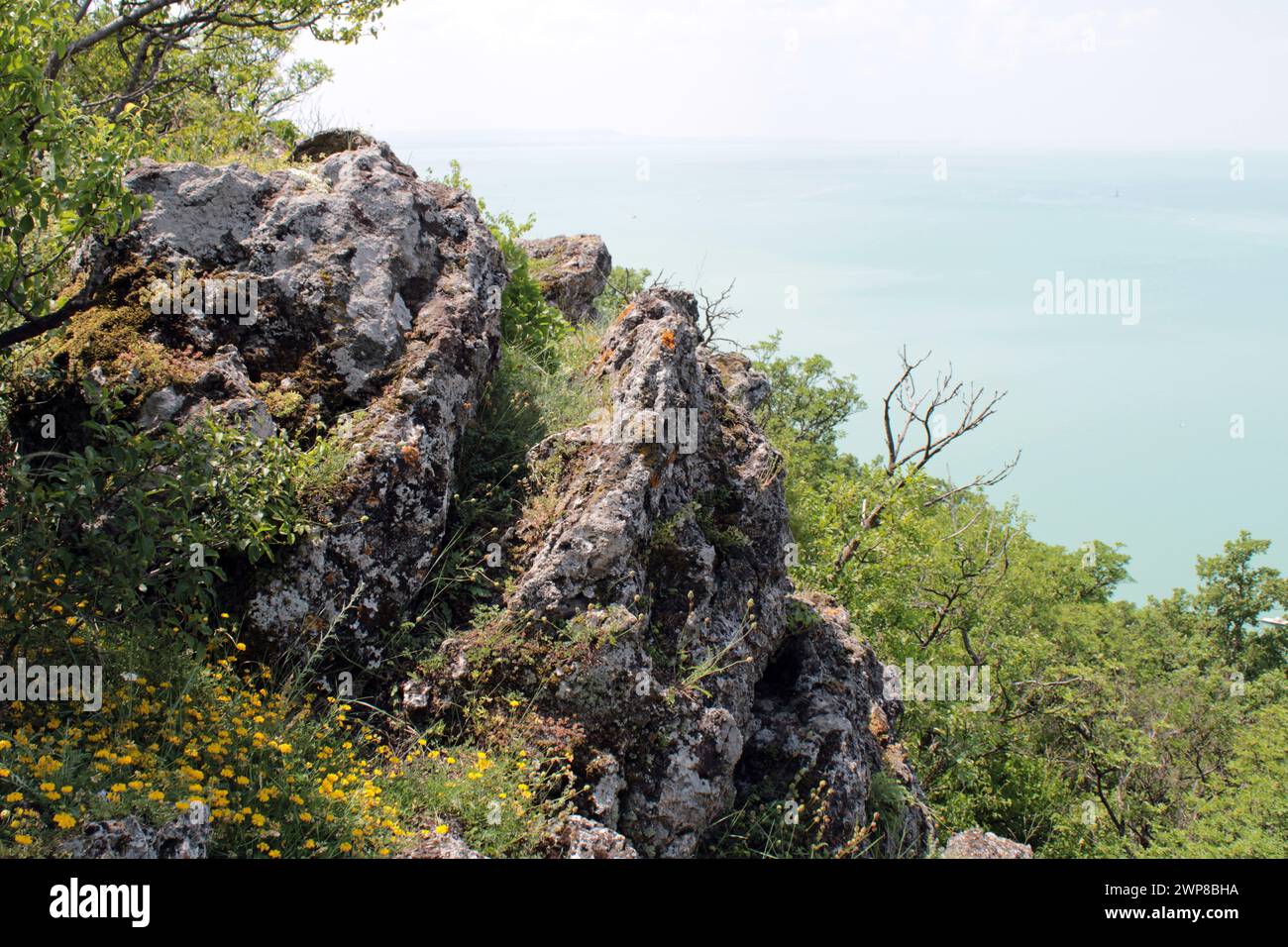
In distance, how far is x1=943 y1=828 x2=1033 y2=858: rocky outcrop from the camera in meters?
8.22

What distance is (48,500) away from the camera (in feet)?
16.2

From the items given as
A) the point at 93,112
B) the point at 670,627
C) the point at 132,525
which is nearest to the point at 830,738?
the point at 670,627

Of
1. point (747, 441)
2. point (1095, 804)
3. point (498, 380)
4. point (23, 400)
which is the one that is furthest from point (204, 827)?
point (1095, 804)

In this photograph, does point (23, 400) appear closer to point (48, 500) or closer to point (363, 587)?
point (48, 500)

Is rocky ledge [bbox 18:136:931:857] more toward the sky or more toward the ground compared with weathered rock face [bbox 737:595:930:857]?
more toward the sky

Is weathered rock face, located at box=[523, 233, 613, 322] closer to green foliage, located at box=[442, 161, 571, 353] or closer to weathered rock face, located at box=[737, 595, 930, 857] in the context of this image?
green foliage, located at box=[442, 161, 571, 353]

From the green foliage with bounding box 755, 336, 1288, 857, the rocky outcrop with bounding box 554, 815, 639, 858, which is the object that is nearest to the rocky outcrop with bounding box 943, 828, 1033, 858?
the rocky outcrop with bounding box 554, 815, 639, 858

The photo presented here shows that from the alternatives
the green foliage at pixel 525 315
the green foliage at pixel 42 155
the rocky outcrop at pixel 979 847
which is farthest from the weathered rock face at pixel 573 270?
the rocky outcrop at pixel 979 847

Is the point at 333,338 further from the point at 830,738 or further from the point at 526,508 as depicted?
the point at 830,738

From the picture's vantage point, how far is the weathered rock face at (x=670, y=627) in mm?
6559

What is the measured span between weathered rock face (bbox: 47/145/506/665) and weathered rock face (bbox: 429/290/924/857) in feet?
2.92

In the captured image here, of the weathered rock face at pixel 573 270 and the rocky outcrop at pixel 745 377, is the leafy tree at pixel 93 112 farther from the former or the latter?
the rocky outcrop at pixel 745 377

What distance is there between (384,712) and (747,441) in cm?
433

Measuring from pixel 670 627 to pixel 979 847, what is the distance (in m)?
3.77
